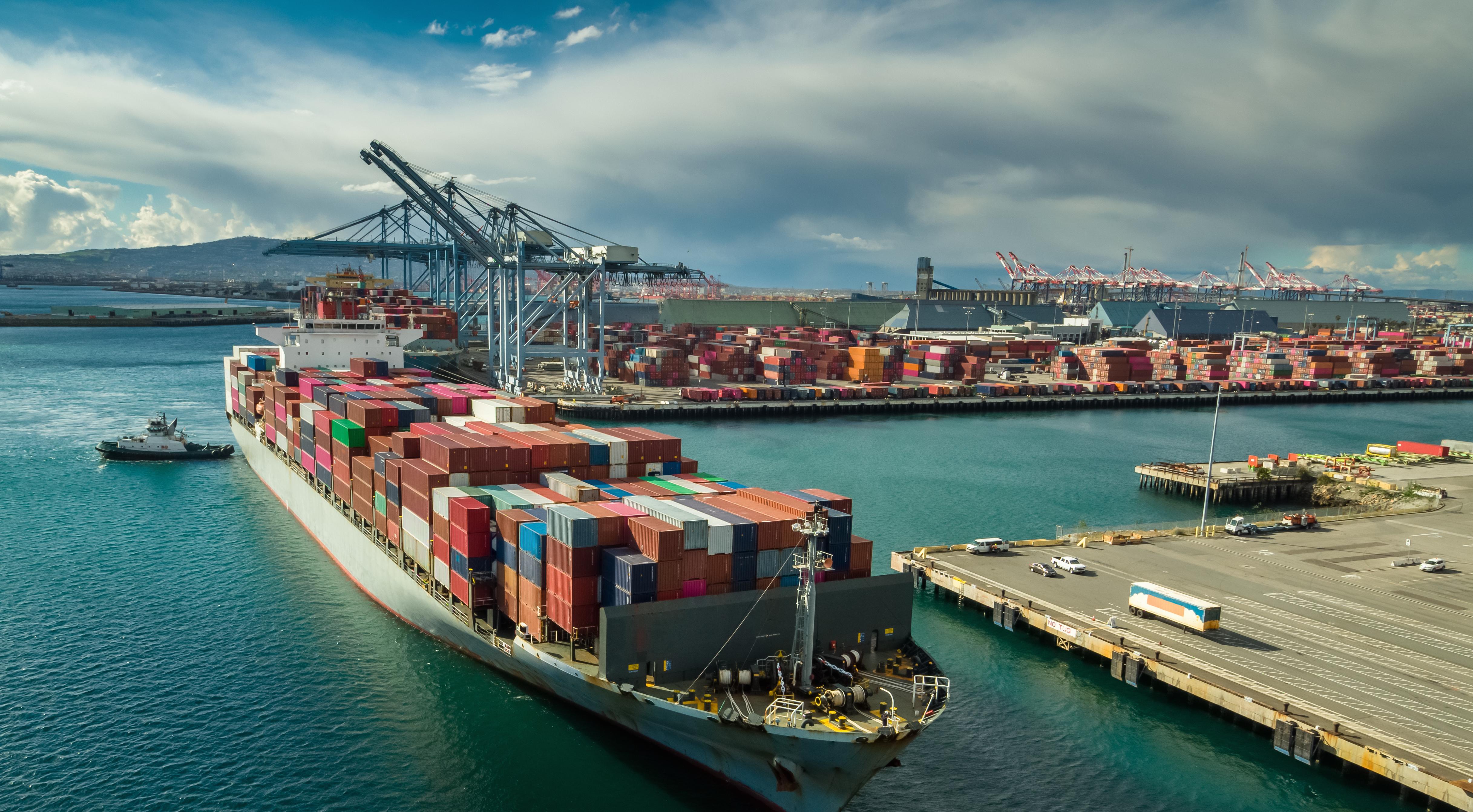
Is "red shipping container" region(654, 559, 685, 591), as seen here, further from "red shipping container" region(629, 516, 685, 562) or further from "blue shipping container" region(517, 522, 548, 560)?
"blue shipping container" region(517, 522, 548, 560)

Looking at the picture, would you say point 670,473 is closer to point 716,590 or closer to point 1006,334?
point 716,590

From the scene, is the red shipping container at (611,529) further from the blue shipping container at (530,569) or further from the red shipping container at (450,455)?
the red shipping container at (450,455)

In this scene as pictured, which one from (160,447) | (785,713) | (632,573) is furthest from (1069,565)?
(160,447)

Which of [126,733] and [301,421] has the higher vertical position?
[301,421]

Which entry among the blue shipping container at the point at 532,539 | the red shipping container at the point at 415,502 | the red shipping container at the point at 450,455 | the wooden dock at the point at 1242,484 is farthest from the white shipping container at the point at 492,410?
the wooden dock at the point at 1242,484

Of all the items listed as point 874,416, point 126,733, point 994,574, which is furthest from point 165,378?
point 994,574

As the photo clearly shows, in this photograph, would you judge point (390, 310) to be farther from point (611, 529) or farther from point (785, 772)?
point (785, 772)

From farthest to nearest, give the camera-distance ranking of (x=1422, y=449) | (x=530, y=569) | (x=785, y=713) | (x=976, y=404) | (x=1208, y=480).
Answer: (x=976, y=404) < (x=1422, y=449) < (x=1208, y=480) < (x=530, y=569) < (x=785, y=713)
